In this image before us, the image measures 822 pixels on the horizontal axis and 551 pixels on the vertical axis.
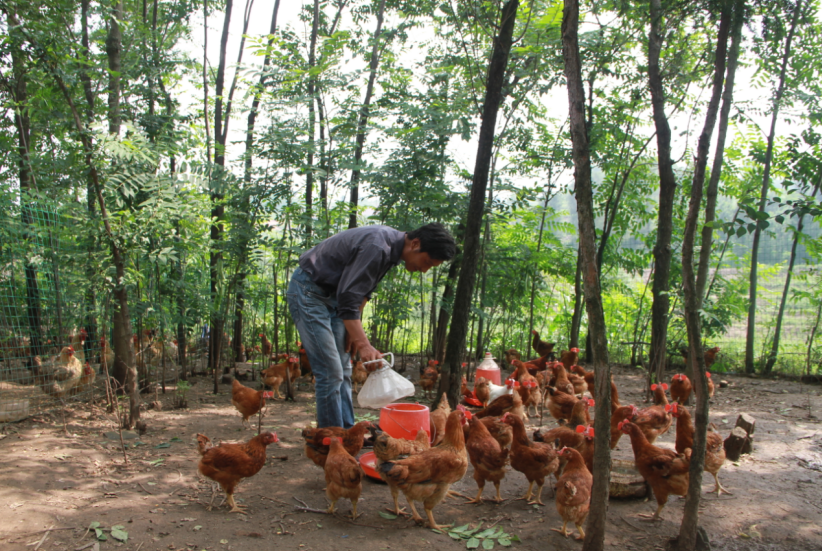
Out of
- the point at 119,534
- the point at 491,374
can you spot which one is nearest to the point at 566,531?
the point at 119,534

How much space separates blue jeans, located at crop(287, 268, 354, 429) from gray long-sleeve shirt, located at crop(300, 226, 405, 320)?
100 mm

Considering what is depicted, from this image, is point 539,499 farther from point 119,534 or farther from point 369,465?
point 119,534

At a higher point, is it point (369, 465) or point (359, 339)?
point (359, 339)

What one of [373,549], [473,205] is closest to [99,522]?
[373,549]

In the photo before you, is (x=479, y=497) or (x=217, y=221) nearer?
(x=479, y=497)

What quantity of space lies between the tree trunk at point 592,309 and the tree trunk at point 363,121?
4622 mm

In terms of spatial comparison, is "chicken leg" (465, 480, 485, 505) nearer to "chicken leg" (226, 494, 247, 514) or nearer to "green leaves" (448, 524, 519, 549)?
"green leaves" (448, 524, 519, 549)

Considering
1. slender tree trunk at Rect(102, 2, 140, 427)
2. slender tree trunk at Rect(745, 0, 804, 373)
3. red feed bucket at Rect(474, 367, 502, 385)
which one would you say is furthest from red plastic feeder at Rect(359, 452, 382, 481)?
Result: slender tree trunk at Rect(745, 0, 804, 373)

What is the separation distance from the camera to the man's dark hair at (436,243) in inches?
141

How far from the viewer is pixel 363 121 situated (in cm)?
868

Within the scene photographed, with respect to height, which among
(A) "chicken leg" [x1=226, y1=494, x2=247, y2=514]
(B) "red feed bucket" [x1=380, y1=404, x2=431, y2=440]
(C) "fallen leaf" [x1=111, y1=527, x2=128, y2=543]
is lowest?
(A) "chicken leg" [x1=226, y1=494, x2=247, y2=514]

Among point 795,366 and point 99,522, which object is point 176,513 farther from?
point 795,366

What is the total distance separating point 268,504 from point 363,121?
672cm

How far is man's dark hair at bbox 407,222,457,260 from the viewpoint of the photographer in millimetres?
3576
